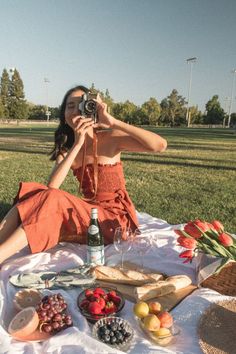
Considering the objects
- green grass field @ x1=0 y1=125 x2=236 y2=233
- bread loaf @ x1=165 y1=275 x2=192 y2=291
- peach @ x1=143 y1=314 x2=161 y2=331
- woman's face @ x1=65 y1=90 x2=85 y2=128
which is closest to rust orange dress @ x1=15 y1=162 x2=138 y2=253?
woman's face @ x1=65 y1=90 x2=85 y2=128

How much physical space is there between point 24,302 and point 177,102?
80826 millimetres

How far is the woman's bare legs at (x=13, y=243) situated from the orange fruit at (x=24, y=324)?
870 mm

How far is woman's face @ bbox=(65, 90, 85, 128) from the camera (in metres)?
3.80

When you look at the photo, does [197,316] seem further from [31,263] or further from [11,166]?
[11,166]

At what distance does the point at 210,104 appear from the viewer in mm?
83125

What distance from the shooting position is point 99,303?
233 centimetres

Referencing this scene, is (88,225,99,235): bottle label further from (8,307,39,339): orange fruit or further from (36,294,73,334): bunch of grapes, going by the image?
(8,307,39,339): orange fruit

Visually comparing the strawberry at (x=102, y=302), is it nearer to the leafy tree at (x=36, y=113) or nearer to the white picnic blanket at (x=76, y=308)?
the white picnic blanket at (x=76, y=308)

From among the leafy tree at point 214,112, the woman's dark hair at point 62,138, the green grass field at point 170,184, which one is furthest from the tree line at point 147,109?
the woman's dark hair at point 62,138

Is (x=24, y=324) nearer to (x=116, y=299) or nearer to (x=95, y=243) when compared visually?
(x=116, y=299)

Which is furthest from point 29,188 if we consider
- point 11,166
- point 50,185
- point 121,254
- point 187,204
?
point 11,166

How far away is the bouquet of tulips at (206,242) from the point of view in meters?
2.54

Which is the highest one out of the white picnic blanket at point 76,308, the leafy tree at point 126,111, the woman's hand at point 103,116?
the leafy tree at point 126,111

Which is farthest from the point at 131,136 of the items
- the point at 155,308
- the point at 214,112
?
the point at 214,112
